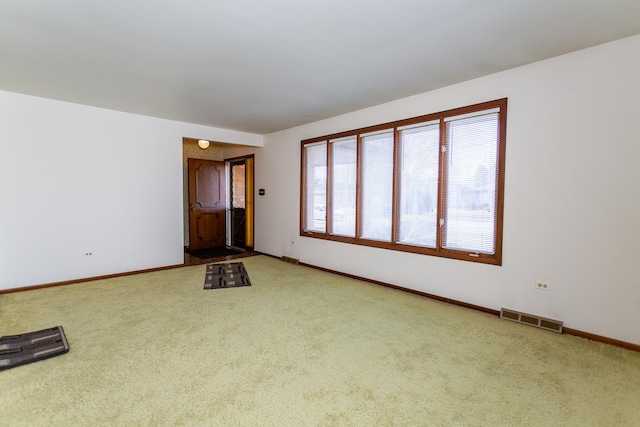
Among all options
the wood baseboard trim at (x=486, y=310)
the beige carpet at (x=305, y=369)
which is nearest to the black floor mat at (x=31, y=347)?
the beige carpet at (x=305, y=369)

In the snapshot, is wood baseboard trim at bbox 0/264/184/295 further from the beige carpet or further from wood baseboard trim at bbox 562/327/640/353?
wood baseboard trim at bbox 562/327/640/353

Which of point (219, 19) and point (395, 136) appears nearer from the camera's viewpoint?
point (219, 19)

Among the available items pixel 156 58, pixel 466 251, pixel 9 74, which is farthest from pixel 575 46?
pixel 9 74

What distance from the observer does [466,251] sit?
3691mm

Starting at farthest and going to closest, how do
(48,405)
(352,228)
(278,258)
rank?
1. (278,258)
2. (352,228)
3. (48,405)

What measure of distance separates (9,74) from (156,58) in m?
1.94

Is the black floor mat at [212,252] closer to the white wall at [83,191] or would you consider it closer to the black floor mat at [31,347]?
the white wall at [83,191]

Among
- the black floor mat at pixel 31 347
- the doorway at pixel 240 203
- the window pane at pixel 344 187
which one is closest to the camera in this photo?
the black floor mat at pixel 31 347

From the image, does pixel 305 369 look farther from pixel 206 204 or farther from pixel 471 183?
pixel 206 204

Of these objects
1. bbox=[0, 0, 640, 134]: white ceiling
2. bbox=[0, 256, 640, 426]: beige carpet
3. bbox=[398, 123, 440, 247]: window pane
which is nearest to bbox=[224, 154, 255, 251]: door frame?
bbox=[0, 0, 640, 134]: white ceiling

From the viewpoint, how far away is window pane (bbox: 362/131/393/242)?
4.52m

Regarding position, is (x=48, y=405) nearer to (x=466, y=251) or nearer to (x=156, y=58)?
(x=156, y=58)

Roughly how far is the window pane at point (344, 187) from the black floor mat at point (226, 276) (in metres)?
1.70

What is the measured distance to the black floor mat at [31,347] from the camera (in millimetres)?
2391
